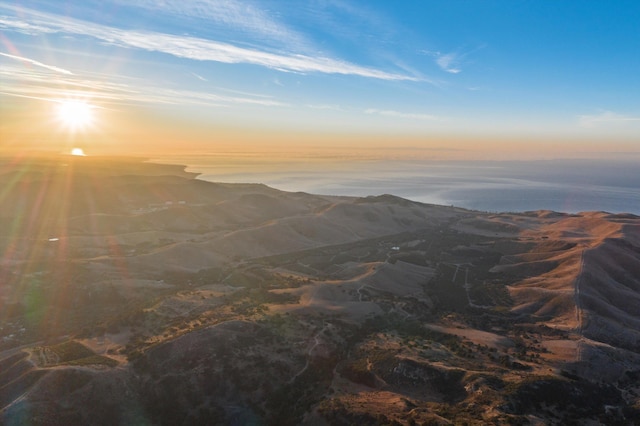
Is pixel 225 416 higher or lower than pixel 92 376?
lower

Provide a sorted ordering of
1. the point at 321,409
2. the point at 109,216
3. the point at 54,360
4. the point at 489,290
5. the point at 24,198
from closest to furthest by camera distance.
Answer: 1. the point at 321,409
2. the point at 54,360
3. the point at 489,290
4. the point at 109,216
5. the point at 24,198

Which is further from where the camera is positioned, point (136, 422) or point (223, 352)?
point (223, 352)

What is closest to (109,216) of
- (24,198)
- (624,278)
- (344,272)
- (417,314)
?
(24,198)

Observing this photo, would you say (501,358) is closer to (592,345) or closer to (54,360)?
(592,345)

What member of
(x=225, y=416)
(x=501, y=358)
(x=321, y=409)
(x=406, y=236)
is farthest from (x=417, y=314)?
(x=406, y=236)

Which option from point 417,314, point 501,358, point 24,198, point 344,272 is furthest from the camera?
point 24,198

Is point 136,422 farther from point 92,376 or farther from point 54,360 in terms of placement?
point 54,360
